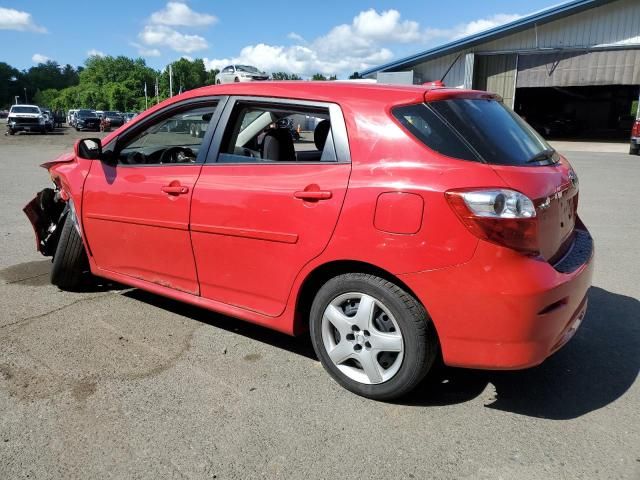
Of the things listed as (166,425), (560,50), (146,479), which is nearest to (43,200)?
(166,425)

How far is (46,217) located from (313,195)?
3.23m

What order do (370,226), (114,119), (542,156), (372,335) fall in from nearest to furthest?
(370,226) < (372,335) < (542,156) < (114,119)

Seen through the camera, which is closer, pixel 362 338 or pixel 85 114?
pixel 362 338

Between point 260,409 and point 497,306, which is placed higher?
point 497,306

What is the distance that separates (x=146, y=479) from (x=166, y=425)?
0.41 meters

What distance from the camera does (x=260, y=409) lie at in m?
2.92

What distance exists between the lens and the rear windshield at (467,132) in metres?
2.71

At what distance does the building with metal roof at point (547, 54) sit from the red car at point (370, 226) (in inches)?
870

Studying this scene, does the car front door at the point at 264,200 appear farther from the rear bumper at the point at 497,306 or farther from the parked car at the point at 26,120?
the parked car at the point at 26,120

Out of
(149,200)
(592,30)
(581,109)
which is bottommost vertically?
(149,200)

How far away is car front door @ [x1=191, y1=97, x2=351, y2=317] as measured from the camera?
2955 mm

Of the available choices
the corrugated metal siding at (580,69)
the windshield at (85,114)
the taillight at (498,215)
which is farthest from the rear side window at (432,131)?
the windshield at (85,114)

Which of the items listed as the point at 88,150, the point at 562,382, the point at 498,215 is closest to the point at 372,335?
the point at 498,215

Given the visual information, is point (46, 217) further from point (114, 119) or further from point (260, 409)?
point (114, 119)
